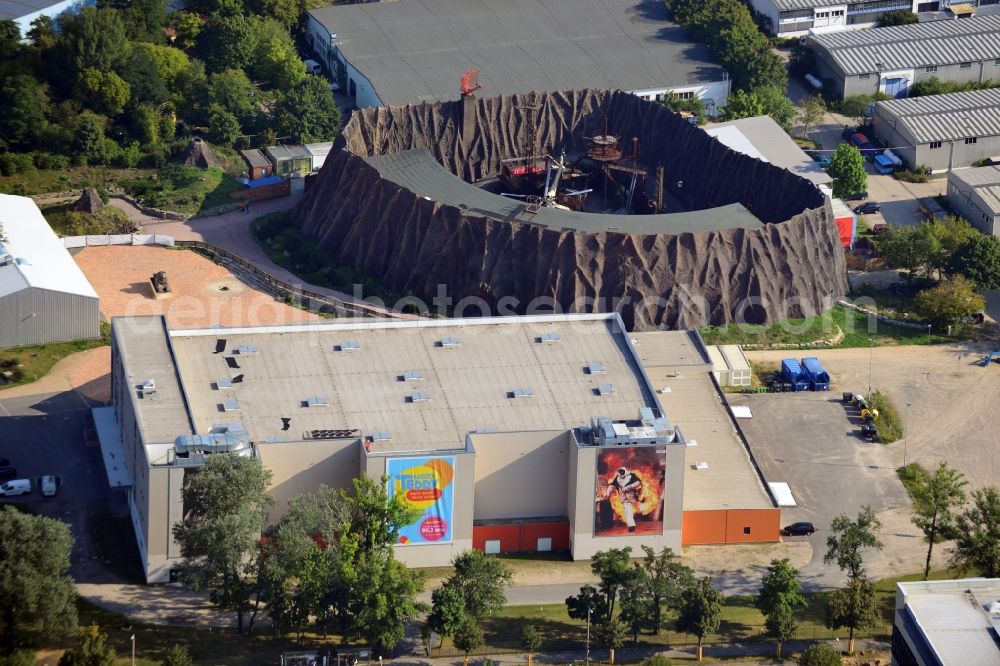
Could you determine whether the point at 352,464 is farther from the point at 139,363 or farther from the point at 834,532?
the point at 834,532

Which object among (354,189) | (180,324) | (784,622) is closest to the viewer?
(784,622)

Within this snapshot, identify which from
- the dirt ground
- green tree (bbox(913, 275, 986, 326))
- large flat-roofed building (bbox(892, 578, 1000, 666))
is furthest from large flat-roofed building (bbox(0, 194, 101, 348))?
large flat-roofed building (bbox(892, 578, 1000, 666))

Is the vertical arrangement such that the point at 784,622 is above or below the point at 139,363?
→ below

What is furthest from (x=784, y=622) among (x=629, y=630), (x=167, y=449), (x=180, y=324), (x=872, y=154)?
(x=872, y=154)

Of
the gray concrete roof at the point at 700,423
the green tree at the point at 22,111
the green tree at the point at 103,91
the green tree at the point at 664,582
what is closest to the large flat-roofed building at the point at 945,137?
the gray concrete roof at the point at 700,423

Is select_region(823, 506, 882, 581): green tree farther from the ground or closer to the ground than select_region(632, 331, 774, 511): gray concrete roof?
closer to the ground

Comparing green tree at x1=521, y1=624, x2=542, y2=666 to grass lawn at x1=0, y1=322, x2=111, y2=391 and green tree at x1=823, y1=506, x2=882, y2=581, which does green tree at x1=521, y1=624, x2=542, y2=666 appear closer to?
green tree at x1=823, y1=506, x2=882, y2=581

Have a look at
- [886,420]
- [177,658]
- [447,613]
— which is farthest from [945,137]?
[177,658]
